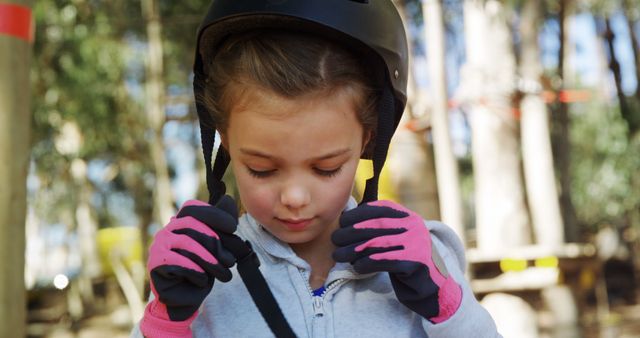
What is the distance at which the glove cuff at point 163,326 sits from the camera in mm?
1846

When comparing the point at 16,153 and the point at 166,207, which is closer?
the point at 16,153

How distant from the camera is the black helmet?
2043mm

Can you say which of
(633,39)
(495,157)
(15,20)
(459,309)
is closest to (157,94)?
(495,157)

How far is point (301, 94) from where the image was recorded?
75.2 inches

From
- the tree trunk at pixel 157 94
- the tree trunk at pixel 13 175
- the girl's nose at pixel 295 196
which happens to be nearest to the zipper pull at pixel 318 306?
the girl's nose at pixel 295 196

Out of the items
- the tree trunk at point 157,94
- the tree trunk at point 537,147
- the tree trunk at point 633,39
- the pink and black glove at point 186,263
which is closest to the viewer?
the pink and black glove at point 186,263

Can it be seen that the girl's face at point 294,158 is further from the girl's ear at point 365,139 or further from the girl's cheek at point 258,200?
the girl's ear at point 365,139

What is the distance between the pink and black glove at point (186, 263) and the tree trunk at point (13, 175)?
161 cm

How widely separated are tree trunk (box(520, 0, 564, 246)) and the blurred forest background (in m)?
0.03

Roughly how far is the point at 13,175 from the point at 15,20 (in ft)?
1.91

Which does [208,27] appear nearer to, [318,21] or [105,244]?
[318,21]

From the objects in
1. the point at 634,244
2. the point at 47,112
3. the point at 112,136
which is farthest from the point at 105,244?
the point at 634,244

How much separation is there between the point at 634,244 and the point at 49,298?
1800cm

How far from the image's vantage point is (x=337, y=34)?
207 cm
